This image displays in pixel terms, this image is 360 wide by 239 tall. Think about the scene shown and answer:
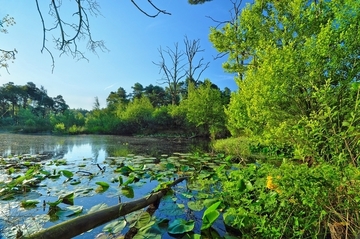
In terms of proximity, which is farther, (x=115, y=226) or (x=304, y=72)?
(x=304, y=72)

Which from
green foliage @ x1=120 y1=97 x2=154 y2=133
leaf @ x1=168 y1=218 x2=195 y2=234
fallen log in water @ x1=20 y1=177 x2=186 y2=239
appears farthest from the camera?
green foliage @ x1=120 y1=97 x2=154 y2=133

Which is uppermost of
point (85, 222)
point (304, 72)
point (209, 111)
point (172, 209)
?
point (209, 111)

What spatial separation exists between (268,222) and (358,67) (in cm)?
513

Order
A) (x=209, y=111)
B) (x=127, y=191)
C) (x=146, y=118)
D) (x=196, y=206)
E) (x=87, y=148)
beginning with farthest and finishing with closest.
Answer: (x=146, y=118), (x=209, y=111), (x=87, y=148), (x=127, y=191), (x=196, y=206)

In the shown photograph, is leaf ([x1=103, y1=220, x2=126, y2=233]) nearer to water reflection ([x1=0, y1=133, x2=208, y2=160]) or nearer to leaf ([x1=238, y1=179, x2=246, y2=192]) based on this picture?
leaf ([x1=238, y1=179, x2=246, y2=192])

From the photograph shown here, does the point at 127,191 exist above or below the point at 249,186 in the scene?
below

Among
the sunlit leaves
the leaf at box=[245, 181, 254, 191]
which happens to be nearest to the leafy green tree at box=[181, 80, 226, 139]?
the leaf at box=[245, 181, 254, 191]

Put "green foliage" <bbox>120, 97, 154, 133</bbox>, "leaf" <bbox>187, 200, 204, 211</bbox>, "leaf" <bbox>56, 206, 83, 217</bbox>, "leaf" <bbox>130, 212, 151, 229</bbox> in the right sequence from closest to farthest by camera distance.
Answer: "leaf" <bbox>130, 212, 151, 229</bbox> → "leaf" <bbox>56, 206, 83, 217</bbox> → "leaf" <bbox>187, 200, 204, 211</bbox> → "green foliage" <bbox>120, 97, 154, 133</bbox>

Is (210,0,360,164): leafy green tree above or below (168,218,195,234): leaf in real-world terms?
above

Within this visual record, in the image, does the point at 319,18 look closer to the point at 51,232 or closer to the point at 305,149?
the point at 305,149

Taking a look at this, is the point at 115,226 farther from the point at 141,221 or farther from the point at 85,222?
the point at 85,222

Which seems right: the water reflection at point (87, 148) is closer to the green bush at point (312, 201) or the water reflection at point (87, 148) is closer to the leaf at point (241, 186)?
the leaf at point (241, 186)

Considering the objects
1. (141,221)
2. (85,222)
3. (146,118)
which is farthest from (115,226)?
(146,118)

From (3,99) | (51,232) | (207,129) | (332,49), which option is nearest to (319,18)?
(332,49)
